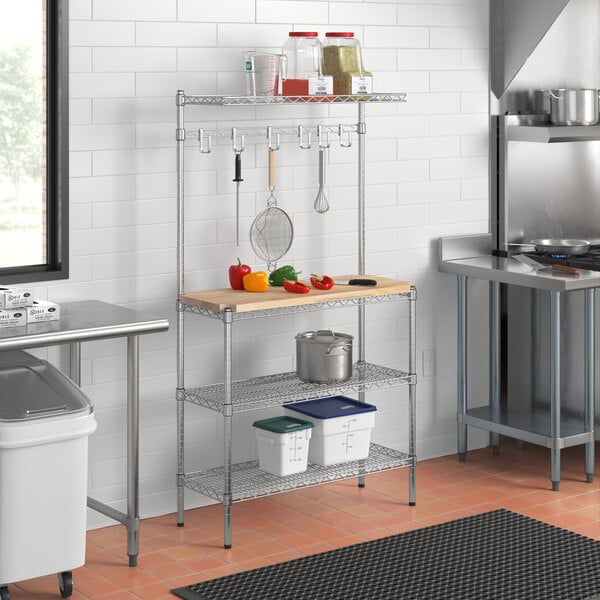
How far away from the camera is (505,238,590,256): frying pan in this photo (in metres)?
4.95

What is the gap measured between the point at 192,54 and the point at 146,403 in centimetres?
128

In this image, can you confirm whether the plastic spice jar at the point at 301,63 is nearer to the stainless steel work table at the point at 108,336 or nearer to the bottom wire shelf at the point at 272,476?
the stainless steel work table at the point at 108,336

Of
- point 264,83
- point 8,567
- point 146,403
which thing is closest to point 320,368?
point 146,403

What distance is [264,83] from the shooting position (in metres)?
4.16

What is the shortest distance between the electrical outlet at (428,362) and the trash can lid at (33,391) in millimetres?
1883

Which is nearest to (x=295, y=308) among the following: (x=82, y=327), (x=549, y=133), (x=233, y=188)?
(x=233, y=188)

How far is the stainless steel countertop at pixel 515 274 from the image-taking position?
449 cm

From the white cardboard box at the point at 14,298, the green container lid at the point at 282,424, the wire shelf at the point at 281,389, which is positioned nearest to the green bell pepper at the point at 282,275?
the wire shelf at the point at 281,389

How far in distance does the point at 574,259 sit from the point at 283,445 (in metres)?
1.51

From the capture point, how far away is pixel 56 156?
13.2ft

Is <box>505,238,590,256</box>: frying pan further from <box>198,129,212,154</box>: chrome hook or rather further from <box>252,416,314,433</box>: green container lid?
A: <box>198,129,212,154</box>: chrome hook

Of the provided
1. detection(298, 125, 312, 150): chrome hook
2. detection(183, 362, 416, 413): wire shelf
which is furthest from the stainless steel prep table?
detection(298, 125, 312, 150): chrome hook

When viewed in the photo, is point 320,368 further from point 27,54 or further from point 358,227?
point 27,54

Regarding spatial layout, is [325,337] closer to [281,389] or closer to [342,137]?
[281,389]
